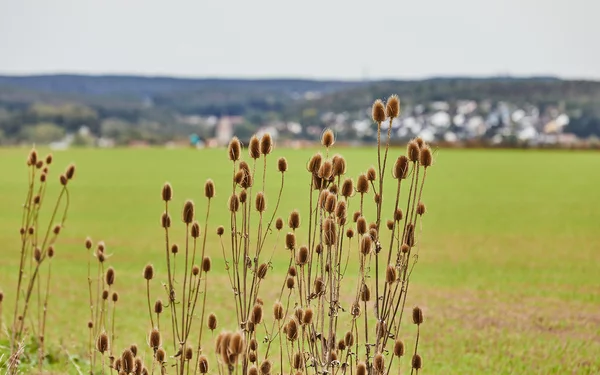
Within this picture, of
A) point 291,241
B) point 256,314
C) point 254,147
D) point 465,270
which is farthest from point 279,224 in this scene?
point 465,270

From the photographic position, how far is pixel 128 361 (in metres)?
3.29

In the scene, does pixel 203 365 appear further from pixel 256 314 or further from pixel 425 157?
pixel 425 157

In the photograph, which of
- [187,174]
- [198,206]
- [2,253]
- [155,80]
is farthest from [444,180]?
[155,80]

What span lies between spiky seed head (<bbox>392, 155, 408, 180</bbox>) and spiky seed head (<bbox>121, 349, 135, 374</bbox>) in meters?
1.18

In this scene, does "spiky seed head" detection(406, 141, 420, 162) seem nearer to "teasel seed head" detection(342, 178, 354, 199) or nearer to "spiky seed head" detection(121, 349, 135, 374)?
"teasel seed head" detection(342, 178, 354, 199)

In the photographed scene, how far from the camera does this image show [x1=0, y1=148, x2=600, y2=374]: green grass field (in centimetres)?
759

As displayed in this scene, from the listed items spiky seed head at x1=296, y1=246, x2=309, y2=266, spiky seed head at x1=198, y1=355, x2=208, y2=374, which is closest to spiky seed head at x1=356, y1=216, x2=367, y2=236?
spiky seed head at x1=296, y1=246, x2=309, y2=266

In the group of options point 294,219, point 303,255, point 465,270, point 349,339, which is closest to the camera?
point 303,255

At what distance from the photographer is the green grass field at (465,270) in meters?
7.59

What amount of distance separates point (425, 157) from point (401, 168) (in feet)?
0.32

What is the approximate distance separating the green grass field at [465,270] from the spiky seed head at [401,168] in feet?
11.1

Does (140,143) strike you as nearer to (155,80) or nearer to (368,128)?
(368,128)

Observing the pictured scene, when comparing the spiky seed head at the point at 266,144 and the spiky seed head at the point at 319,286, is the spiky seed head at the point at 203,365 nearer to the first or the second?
the spiky seed head at the point at 319,286

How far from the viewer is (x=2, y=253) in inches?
580
